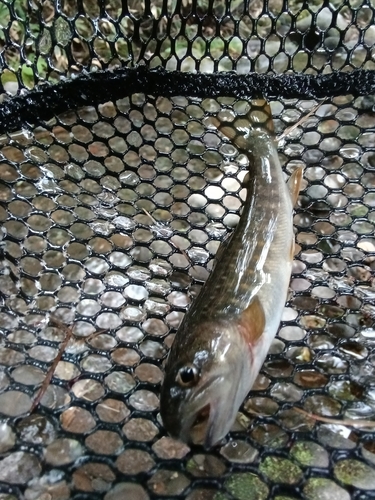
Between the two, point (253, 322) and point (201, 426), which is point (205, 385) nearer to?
point (201, 426)

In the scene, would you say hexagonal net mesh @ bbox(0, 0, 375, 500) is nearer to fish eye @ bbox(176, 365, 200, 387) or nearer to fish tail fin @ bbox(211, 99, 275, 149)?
fish tail fin @ bbox(211, 99, 275, 149)

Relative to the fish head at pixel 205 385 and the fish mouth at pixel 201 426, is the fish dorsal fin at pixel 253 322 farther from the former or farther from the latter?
the fish mouth at pixel 201 426

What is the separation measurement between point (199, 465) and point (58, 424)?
366 millimetres

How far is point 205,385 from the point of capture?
123 centimetres

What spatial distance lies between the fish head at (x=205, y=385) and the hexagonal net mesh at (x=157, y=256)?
0.14 m

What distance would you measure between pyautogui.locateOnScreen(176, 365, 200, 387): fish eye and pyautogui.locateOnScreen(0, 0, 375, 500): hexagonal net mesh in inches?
8.6

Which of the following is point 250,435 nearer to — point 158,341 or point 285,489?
point 285,489

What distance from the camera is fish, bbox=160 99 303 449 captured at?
1.22 metres

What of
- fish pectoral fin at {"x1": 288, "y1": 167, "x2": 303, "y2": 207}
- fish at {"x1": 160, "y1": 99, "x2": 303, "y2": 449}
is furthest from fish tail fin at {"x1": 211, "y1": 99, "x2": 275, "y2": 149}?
fish pectoral fin at {"x1": 288, "y1": 167, "x2": 303, "y2": 207}

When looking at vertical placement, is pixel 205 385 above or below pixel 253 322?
below

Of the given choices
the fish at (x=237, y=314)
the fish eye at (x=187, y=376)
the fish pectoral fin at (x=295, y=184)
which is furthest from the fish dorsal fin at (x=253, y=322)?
the fish pectoral fin at (x=295, y=184)

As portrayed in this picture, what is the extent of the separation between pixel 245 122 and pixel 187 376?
1.06 metres

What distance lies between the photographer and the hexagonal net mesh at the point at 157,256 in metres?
1.33

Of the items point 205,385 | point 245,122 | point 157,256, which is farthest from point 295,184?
point 205,385
